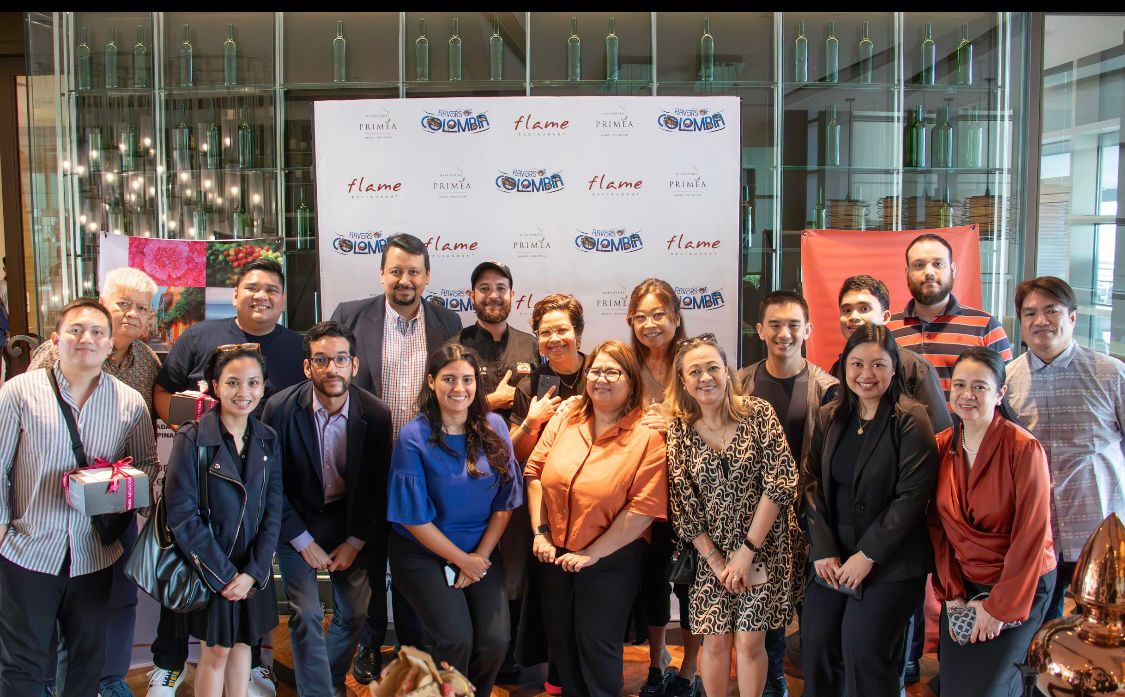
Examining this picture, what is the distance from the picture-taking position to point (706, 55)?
5.07 metres

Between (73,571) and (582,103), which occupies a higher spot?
(582,103)

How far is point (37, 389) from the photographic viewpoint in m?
3.03

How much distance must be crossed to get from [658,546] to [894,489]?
921 mm

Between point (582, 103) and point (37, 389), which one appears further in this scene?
point (582, 103)

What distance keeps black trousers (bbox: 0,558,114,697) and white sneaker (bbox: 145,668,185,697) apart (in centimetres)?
24

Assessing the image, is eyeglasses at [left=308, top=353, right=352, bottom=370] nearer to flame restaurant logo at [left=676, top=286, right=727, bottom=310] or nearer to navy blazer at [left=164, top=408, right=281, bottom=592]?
navy blazer at [left=164, top=408, right=281, bottom=592]

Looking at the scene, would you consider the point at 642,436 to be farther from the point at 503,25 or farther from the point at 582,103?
the point at 503,25

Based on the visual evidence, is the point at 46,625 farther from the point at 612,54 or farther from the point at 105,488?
the point at 612,54

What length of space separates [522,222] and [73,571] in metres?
2.60

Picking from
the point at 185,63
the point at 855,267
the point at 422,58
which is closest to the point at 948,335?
the point at 855,267

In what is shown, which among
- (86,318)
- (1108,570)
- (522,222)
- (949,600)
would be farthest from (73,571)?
(1108,570)

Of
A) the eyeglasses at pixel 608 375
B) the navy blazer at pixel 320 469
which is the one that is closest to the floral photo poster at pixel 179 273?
the navy blazer at pixel 320 469

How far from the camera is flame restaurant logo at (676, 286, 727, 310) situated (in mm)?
4625

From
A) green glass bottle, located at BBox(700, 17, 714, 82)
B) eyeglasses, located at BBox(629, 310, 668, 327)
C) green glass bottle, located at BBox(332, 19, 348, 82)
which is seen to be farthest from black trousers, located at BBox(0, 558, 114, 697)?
green glass bottle, located at BBox(700, 17, 714, 82)
